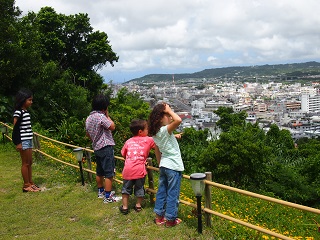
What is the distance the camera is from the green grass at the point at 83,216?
12.6 ft

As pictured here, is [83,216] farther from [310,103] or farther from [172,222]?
[310,103]

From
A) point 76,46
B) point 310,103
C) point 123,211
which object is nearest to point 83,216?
point 123,211

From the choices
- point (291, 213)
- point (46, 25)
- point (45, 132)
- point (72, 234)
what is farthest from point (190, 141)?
point (72, 234)

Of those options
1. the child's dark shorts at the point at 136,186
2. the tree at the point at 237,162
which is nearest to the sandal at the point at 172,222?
the child's dark shorts at the point at 136,186

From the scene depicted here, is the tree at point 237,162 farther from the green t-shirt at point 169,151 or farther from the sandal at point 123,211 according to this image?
the green t-shirt at point 169,151

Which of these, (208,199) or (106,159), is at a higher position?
(106,159)

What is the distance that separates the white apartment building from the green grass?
122173mm

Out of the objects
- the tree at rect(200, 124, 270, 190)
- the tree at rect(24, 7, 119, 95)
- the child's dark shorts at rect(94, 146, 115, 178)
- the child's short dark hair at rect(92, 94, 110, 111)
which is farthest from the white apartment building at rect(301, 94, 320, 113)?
the child's short dark hair at rect(92, 94, 110, 111)

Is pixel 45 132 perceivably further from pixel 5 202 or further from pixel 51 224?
pixel 51 224

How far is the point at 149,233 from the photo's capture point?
3762 millimetres

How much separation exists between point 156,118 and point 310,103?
427 ft

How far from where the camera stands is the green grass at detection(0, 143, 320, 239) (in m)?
3.84

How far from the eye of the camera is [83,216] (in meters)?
4.48

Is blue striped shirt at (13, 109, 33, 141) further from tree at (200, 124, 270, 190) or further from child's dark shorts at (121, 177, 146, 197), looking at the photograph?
tree at (200, 124, 270, 190)
